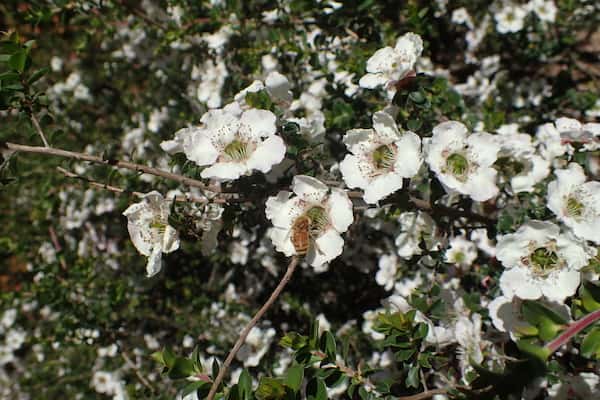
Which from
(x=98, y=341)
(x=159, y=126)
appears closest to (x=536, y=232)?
(x=98, y=341)

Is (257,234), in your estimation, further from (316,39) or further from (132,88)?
(132,88)

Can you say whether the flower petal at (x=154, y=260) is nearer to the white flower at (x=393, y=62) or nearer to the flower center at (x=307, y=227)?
the flower center at (x=307, y=227)

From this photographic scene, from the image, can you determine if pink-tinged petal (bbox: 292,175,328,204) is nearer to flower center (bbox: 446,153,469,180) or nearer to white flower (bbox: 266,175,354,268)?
white flower (bbox: 266,175,354,268)

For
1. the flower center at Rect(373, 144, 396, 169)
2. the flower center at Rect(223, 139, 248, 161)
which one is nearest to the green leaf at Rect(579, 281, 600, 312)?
the flower center at Rect(373, 144, 396, 169)

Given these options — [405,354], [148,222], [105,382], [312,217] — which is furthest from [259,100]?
[105,382]

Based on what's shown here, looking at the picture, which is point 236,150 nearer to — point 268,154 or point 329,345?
point 268,154

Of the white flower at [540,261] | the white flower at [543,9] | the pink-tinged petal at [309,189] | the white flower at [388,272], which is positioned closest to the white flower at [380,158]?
the pink-tinged petal at [309,189]
